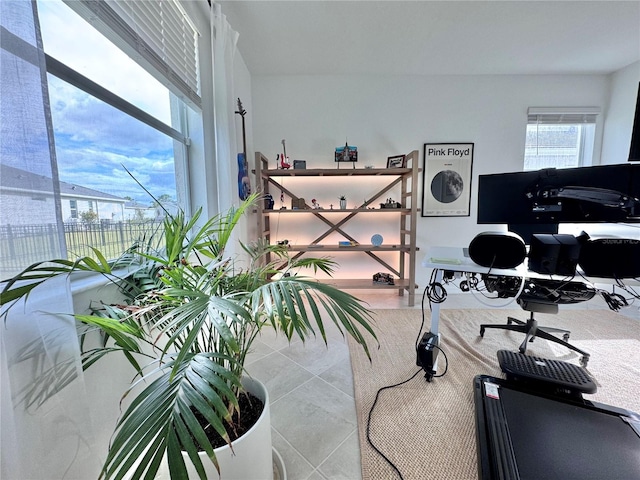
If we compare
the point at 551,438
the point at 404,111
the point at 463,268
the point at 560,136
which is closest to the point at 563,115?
the point at 560,136

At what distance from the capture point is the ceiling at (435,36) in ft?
6.03

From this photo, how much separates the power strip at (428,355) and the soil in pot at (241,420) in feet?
3.18

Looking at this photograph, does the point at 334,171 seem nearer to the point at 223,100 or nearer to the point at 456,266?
the point at 223,100

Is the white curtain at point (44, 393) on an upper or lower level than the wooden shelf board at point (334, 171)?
lower

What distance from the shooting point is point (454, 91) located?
2.77 meters

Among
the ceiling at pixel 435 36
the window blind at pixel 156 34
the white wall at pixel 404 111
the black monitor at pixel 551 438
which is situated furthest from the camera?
the white wall at pixel 404 111

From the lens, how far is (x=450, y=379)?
1.46m

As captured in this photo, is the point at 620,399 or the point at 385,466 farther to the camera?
the point at 620,399

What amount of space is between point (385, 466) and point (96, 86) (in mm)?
1962

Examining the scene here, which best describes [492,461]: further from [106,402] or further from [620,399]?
[106,402]

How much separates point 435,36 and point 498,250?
6.69 ft

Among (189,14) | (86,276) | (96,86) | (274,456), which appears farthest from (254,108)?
(274,456)

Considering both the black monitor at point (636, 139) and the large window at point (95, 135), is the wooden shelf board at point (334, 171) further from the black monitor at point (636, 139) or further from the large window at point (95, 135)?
the black monitor at point (636, 139)

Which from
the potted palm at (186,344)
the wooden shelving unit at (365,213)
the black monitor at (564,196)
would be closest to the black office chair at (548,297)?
the black monitor at (564,196)
